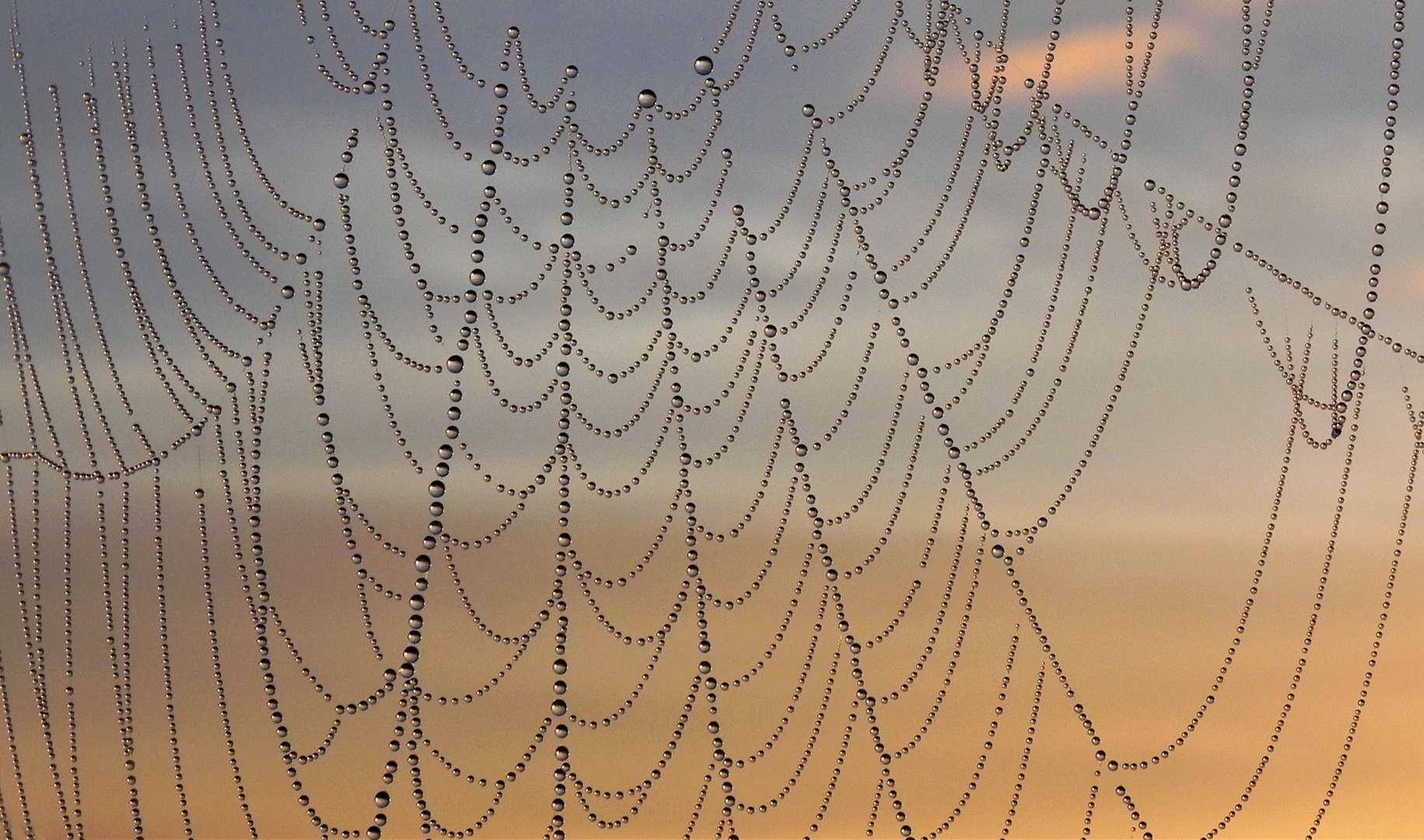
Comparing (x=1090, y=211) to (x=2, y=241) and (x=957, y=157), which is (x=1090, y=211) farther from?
(x=2, y=241)

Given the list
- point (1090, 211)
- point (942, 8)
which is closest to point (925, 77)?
point (942, 8)

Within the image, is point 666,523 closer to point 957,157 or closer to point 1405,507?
point 957,157

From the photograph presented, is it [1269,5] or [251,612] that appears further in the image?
[1269,5]

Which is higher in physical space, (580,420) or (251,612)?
(580,420)

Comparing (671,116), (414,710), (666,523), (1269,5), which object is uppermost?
(1269,5)

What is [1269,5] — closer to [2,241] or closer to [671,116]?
[671,116]

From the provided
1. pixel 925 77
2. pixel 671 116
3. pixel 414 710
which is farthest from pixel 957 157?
pixel 414 710

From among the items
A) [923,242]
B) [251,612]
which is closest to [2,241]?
[251,612]

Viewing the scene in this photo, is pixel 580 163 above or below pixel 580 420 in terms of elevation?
above
